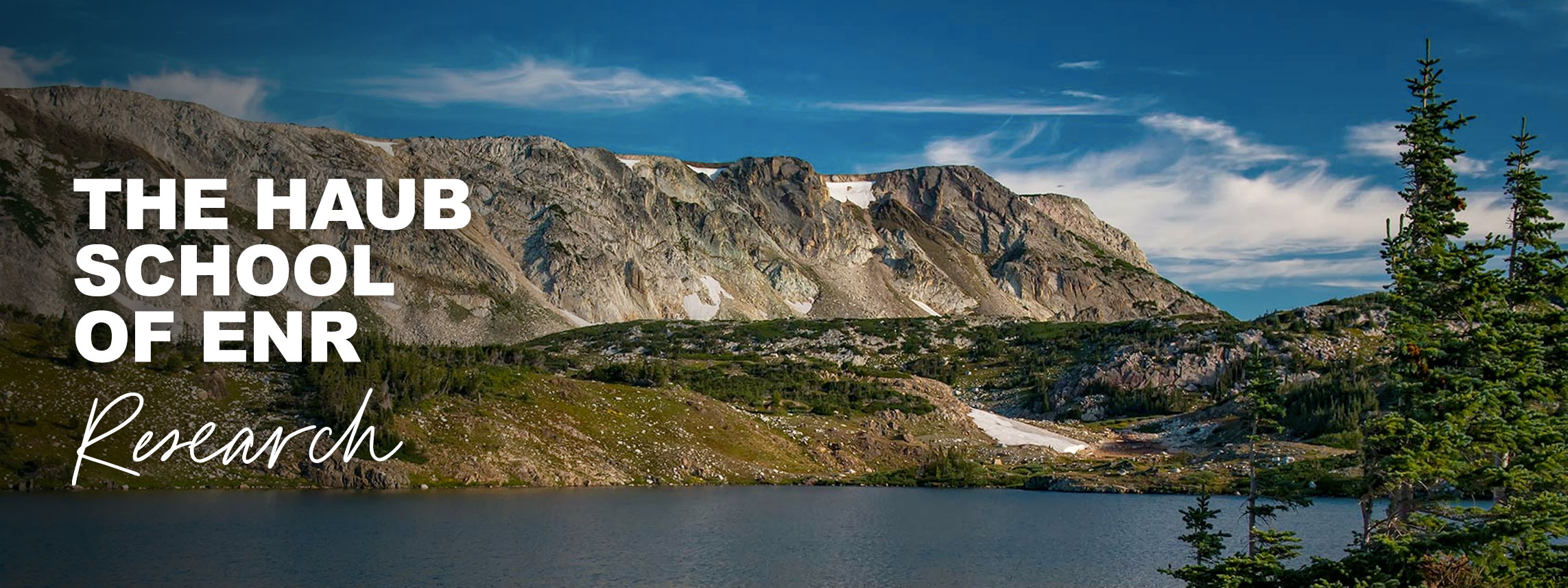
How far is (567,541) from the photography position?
61.2 m

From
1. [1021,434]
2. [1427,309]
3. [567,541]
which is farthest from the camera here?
[1021,434]

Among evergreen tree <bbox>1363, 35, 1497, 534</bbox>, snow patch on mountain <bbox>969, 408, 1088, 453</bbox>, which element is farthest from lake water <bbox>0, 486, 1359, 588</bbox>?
snow patch on mountain <bbox>969, 408, 1088, 453</bbox>

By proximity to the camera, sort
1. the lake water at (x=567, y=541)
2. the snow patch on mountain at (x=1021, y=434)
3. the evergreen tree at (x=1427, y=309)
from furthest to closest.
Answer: the snow patch on mountain at (x=1021, y=434) → the lake water at (x=567, y=541) → the evergreen tree at (x=1427, y=309)

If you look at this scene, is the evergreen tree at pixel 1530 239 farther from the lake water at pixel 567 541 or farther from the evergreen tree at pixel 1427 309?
the lake water at pixel 567 541

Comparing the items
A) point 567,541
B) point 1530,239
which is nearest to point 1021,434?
point 567,541

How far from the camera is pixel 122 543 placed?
179 feet

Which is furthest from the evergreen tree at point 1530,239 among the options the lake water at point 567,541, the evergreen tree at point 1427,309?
the lake water at point 567,541

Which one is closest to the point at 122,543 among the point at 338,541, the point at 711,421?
the point at 338,541

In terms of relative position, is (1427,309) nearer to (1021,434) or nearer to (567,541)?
(567,541)

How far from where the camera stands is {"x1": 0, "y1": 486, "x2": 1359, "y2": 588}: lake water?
50156 mm

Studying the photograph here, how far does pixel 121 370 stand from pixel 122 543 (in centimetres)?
4018

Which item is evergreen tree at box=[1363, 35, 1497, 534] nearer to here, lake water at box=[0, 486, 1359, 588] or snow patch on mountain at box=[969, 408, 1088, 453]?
lake water at box=[0, 486, 1359, 588]

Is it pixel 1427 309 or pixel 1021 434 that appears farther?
pixel 1021 434

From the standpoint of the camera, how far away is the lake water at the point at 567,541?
5016 centimetres
